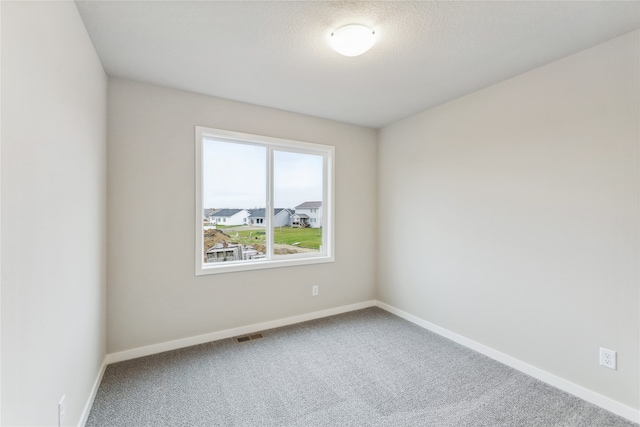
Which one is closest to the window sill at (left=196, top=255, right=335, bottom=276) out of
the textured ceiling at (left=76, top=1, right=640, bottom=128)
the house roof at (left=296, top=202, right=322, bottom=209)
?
the house roof at (left=296, top=202, right=322, bottom=209)

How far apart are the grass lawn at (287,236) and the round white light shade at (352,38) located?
6.89 feet

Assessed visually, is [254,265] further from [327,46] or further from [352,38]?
[352,38]

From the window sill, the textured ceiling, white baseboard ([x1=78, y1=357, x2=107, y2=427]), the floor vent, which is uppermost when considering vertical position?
the textured ceiling

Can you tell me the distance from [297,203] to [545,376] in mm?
2808

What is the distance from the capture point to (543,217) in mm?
2240

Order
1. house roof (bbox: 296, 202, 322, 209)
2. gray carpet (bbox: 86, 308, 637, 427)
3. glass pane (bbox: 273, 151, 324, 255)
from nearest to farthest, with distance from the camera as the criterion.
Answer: gray carpet (bbox: 86, 308, 637, 427)
glass pane (bbox: 273, 151, 324, 255)
house roof (bbox: 296, 202, 322, 209)

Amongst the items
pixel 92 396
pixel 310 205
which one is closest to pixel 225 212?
pixel 310 205

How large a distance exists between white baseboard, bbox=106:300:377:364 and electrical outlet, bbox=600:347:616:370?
7.67 ft

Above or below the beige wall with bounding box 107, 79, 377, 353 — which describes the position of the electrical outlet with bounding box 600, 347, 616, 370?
below

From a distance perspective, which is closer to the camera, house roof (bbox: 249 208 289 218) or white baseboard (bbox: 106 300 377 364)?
white baseboard (bbox: 106 300 377 364)

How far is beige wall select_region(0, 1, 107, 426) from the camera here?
98 cm

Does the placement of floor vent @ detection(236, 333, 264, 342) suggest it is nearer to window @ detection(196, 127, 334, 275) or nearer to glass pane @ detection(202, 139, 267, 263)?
window @ detection(196, 127, 334, 275)

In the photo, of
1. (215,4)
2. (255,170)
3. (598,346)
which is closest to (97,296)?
(255,170)

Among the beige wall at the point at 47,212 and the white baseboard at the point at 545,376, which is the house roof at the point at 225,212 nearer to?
the beige wall at the point at 47,212
